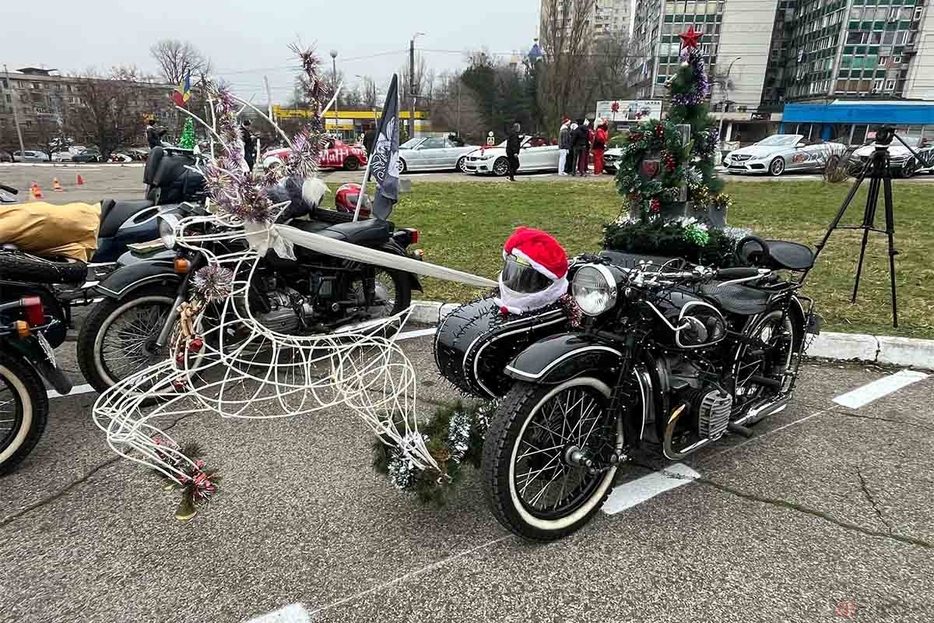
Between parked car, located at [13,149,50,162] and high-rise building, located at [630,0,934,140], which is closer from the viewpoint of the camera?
parked car, located at [13,149,50,162]

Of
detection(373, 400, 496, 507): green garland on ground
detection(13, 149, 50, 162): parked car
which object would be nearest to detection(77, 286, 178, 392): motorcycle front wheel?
detection(373, 400, 496, 507): green garland on ground

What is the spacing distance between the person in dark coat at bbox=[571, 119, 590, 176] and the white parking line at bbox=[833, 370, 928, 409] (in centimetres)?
1480

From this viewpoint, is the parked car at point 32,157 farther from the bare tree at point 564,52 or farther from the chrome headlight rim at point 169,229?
the chrome headlight rim at point 169,229

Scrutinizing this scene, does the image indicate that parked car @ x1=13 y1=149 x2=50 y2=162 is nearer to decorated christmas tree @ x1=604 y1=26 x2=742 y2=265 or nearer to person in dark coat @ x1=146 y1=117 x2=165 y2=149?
person in dark coat @ x1=146 y1=117 x2=165 y2=149

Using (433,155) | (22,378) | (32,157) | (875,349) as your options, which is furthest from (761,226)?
(32,157)

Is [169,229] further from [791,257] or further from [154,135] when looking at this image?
[791,257]

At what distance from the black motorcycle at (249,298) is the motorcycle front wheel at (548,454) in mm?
1825

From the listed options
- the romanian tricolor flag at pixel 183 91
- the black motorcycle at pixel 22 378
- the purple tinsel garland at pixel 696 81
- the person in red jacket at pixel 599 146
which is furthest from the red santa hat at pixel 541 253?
the person in red jacket at pixel 599 146

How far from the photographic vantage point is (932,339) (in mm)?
4508

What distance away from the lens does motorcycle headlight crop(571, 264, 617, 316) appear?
2.34 meters

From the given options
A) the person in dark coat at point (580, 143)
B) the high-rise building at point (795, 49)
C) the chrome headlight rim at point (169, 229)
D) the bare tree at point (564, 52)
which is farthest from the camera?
the high-rise building at point (795, 49)

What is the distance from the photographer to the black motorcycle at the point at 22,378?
2826mm

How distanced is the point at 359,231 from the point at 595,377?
2.63 metres

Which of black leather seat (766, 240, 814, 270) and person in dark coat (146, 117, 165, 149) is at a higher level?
person in dark coat (146, 117, 165, 149)
